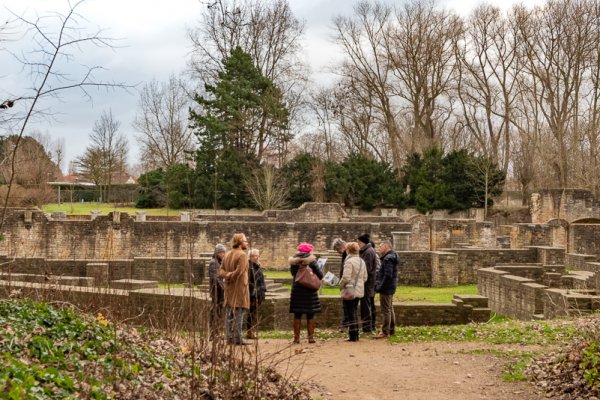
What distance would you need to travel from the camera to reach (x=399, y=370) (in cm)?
860

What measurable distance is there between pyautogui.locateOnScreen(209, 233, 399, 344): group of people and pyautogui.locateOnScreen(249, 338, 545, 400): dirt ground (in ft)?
1.44

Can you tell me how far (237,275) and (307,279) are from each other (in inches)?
56.0

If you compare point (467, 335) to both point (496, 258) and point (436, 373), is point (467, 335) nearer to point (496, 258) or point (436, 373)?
point (436, 373)

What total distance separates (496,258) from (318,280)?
12.1 m

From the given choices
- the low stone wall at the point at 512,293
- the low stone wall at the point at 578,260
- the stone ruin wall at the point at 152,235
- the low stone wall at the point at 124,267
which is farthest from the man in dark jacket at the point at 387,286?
the stone ruin wall at the point at 152,235

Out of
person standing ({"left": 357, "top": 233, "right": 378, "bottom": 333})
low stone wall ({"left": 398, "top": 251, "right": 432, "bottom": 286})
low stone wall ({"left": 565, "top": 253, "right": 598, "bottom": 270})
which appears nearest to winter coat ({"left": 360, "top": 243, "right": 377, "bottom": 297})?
person standing ({"left": 357, "top": 233, "right": 378, "bottom": 333})

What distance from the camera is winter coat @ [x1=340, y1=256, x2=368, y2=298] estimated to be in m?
10.4

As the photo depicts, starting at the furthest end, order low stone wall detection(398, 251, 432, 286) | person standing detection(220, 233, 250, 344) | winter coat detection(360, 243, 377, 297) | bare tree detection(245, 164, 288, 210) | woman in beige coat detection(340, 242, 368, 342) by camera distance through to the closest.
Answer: bare tree detection(245, 164, 288, 210), low stone wall detection(398, 251, 432, 286), winter coat detection(360, 243, 377, 297), woman in beige coat detection(340, 242, 368, 342), person standing detection(220, 233, 250, 344)

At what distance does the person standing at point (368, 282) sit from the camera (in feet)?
35.8

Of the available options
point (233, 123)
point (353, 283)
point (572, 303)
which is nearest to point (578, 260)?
point (572, 303)

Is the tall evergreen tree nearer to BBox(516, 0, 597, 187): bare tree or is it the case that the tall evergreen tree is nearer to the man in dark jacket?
BBox(516, 0, 597, 187): bare tree

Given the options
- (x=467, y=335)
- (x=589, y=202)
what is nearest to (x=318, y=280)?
(x=467, y=335)

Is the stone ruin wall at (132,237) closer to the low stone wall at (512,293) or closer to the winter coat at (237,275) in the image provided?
the low stone wall at (512,293)

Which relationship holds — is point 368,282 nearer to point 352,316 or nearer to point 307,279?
point 352,316
